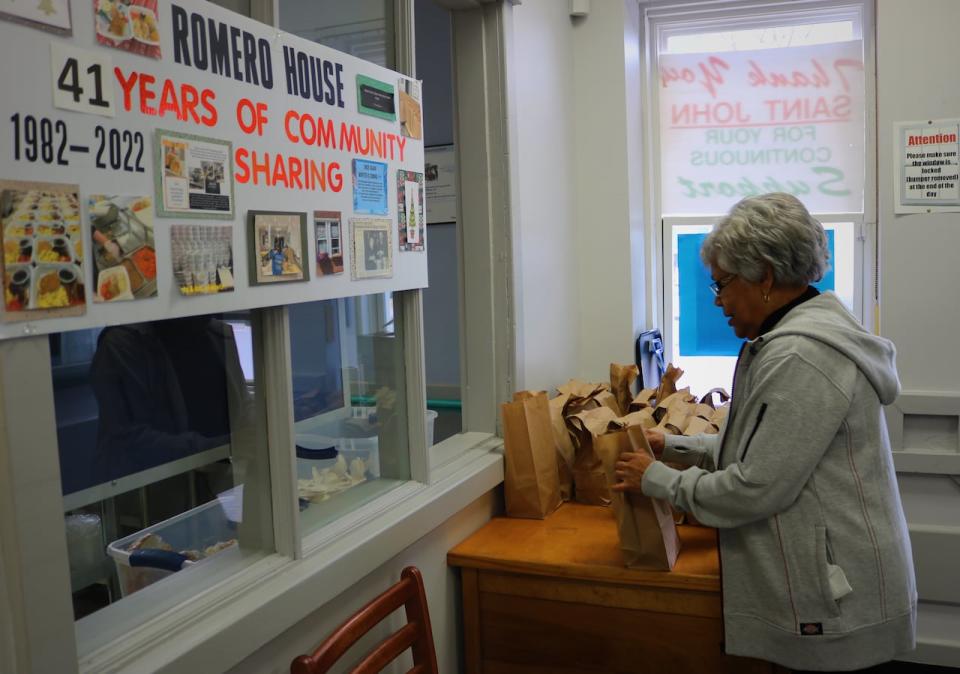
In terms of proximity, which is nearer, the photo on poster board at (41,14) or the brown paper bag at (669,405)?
the photo on poster board at (41,14)

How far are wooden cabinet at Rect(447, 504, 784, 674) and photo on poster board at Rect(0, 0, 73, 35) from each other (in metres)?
1.47

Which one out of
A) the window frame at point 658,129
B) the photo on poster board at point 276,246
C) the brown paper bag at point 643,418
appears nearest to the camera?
the photo on poster board at point 276,246

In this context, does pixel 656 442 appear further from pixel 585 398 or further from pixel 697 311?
pixel 697 311

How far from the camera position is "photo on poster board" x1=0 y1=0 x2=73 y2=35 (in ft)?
3.11

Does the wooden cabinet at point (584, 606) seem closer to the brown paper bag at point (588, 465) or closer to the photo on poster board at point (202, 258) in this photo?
the brown paper bag at point (588, 465)

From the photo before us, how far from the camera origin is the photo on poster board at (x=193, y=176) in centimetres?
118

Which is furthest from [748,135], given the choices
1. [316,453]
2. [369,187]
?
[316,453]

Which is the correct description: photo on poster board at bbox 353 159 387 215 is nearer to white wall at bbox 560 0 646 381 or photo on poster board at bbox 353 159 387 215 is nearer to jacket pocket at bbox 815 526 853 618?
jacket pocket at bbox 815 526 853 618

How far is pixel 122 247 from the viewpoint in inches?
43.6

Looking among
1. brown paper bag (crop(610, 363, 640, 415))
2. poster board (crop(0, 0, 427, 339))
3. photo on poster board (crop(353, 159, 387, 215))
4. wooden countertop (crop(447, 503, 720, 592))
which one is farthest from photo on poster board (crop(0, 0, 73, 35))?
brown paper bag (crop(610, 363, 640, 415))

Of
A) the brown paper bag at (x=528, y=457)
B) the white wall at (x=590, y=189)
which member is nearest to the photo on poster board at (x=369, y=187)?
the brown paper bag at (x=528, y=457)

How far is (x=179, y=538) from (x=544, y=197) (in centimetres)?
174

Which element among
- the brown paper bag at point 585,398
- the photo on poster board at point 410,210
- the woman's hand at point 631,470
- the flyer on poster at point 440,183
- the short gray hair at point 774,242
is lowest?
the woman's hand at point 631,470

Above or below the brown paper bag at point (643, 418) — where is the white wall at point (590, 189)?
above
